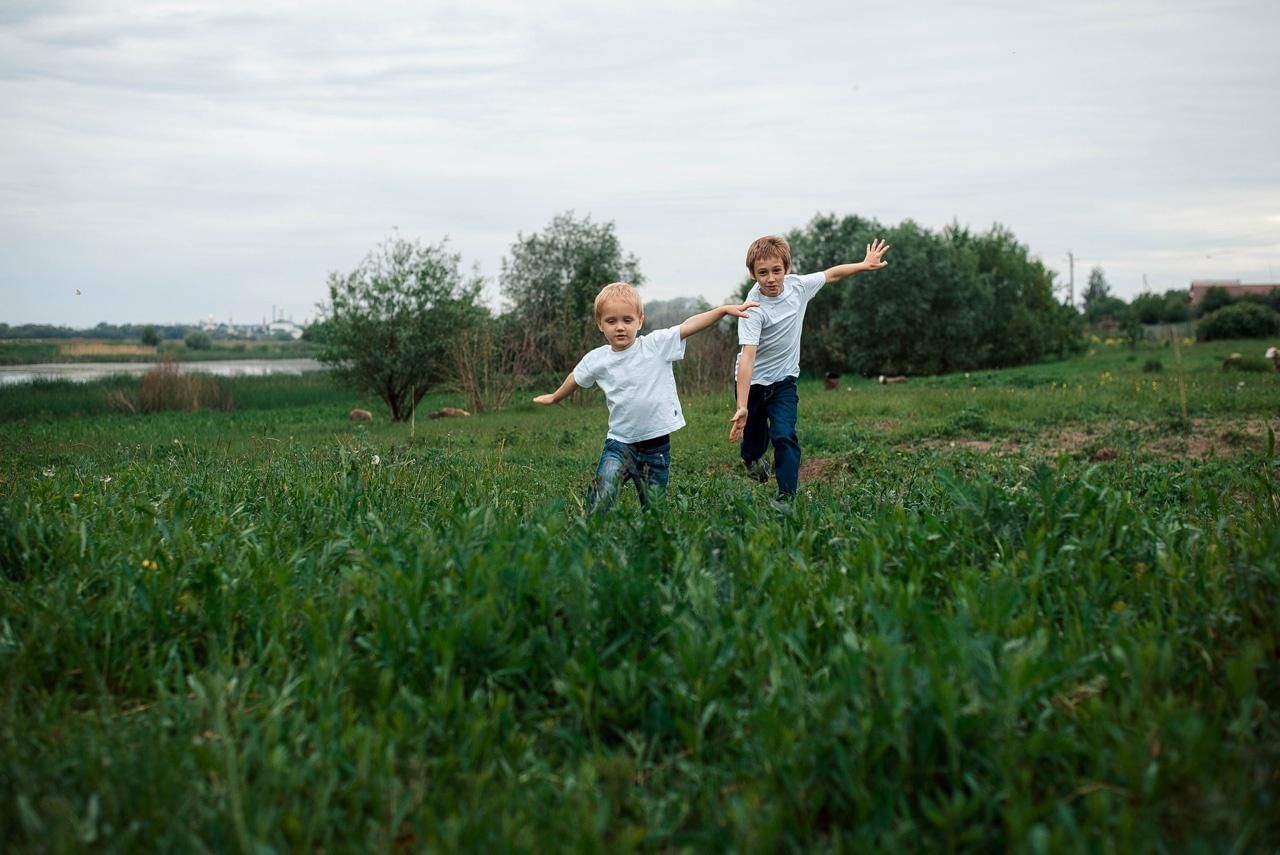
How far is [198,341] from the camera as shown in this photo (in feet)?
318

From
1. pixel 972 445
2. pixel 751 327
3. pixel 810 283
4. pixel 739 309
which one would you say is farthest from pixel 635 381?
pixel 972 445

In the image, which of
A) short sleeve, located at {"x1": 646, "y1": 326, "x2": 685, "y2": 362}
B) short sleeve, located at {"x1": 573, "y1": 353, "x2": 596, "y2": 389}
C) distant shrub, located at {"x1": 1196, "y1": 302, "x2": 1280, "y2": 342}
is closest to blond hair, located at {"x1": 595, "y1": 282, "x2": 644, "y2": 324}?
short sleeve, located at {"x1": 646, "y1": 326, "x2": 685, "y2": 362}

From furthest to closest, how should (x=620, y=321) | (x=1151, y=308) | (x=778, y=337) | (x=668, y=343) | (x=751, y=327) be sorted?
(x=1151, y=308)
(x=778, y=337)
(x=751, y=327)
(x=668, y=343)
(x=620, y=321)

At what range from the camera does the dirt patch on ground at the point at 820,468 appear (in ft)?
30.2

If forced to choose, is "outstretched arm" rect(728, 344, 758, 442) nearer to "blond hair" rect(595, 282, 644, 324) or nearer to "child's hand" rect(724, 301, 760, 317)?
"child's hand" rect(724, 301, 760, 317)

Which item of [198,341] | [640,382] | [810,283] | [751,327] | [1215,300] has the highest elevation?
[198,341]

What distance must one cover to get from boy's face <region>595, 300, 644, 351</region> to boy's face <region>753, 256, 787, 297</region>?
124 cm

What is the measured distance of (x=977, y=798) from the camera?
7.68ft

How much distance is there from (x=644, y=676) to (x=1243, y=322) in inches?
1941

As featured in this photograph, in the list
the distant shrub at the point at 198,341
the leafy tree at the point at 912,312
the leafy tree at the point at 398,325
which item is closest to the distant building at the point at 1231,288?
the leafy tree at the point at 912,312

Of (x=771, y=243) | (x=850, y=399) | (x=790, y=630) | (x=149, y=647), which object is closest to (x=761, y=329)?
(x=771, y=243)

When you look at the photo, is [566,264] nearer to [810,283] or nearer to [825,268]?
[825,268]

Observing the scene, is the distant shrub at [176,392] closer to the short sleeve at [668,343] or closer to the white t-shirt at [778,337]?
the white t-shirt at [778,337]

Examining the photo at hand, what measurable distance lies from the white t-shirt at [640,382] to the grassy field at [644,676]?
52.3 inches
